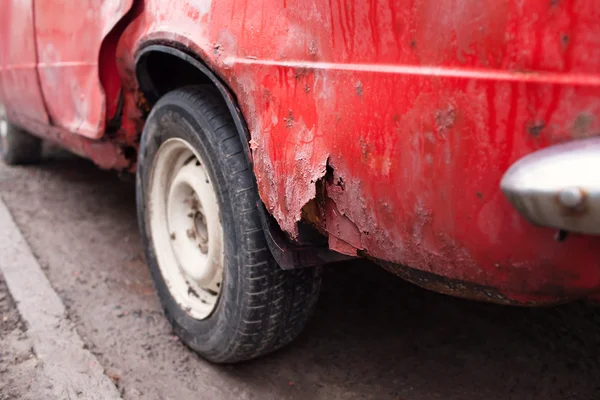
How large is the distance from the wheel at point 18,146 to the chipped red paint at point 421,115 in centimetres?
402

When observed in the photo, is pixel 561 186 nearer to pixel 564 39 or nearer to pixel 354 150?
pixel 564 39

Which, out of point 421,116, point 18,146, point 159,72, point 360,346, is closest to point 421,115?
point 421,116

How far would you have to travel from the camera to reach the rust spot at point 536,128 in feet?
3.38

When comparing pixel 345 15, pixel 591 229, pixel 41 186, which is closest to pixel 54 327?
pixel 345 15

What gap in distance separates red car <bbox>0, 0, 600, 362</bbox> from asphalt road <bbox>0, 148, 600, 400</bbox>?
0.18 meters

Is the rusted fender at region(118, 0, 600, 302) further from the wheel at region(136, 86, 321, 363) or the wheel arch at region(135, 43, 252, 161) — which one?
the wheel arch at region(135, 43, 252, 161)

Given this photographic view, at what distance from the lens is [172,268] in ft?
7.97

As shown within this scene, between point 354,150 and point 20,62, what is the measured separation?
3151mm

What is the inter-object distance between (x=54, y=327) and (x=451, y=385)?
171 cm

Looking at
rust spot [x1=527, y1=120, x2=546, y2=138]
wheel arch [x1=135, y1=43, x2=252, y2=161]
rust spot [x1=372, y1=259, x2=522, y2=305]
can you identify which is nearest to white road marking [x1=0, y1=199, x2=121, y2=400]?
wheel arch [x1=135, y1=43, x2=252, y2=161]

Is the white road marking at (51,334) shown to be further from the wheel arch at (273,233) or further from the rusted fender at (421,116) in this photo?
the rusted fender at (421,116)

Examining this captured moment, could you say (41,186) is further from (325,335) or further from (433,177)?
(433,177)

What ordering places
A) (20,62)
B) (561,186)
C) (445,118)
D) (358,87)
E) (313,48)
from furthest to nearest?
(20,62) → (313,48) → (358,87) → (445,118) → (561,186)

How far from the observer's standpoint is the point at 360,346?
Result: 2344 mm
